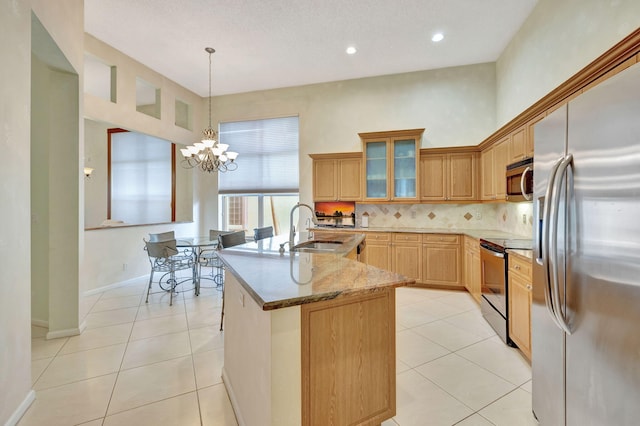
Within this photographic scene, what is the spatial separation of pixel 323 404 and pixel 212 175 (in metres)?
5.75

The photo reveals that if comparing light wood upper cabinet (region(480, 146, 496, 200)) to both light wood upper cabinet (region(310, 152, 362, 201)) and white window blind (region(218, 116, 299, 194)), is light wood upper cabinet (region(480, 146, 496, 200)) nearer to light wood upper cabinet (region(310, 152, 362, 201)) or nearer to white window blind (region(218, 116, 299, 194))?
light wood upper cabinet (region(310, 152, 362, 201))

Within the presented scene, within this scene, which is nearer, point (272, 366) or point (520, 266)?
point (272, 366)

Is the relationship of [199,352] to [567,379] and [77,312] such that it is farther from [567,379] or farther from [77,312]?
[567,379]

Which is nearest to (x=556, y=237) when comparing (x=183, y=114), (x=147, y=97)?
(x=183, y=114)

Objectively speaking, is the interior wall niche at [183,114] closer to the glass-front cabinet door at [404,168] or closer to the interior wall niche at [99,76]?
the interior wall niche at [99,76]

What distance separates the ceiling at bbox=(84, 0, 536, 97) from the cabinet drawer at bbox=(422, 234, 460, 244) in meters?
2.80

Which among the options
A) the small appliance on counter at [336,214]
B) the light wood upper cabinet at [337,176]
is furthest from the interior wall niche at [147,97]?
the small appliance on counter at [336,214]

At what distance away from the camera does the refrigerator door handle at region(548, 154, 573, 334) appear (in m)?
1.23

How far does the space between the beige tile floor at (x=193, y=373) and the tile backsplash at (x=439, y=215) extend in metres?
1.79

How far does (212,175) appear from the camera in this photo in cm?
631

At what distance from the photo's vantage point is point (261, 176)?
19.9 ft

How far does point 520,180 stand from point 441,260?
Answer: 5.69 feet

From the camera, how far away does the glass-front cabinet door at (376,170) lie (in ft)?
16.0

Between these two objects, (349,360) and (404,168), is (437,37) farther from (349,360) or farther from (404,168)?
(349,360)
